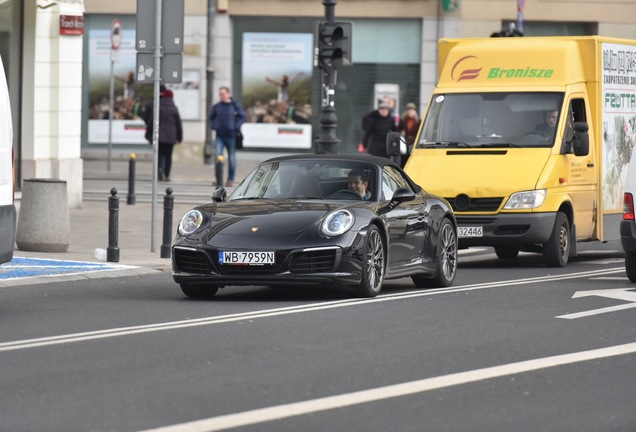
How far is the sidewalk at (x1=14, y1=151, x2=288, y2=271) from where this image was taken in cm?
1822

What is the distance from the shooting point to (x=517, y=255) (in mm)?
20656

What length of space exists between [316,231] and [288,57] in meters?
27.9

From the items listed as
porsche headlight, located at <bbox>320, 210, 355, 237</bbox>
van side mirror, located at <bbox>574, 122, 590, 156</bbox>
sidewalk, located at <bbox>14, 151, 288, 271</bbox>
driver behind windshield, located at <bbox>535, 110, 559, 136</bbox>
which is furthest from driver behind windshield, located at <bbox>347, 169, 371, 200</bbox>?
van side mirror, located at <bbox>574, 122, 590, 156</bbox>

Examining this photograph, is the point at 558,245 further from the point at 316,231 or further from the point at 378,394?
the point at 378,394

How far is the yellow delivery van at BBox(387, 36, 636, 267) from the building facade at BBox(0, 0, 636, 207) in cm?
2014

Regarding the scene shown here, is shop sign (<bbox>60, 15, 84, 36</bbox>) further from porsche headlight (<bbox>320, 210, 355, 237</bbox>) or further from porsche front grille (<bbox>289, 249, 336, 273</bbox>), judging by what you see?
porsche front grille (<bbox>289, 249, 336, 273</bbox>)

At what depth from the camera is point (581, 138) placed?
18.5 meters

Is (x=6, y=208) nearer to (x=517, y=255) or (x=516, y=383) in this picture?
(x=516, y=383)

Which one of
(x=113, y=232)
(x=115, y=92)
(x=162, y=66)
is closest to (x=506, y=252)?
(x=162, y=66)

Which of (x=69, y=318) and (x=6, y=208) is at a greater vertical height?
(x=6, y=208)

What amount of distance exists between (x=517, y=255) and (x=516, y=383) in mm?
12168

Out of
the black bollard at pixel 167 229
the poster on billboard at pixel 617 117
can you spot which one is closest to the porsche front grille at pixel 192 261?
the black bollard at pixel 167 229

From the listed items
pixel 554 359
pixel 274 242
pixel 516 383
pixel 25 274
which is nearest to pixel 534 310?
pixel 274 242

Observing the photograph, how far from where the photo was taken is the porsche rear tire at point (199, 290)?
1370cm
